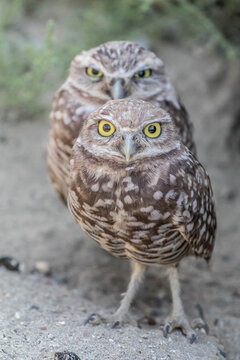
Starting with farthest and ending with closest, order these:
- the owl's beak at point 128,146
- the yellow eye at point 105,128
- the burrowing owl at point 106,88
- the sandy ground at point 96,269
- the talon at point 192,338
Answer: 1. the burrowing owl at point 106,88
2. the talon at point 192,338
3. the sandy ground at point 96,269
4. the yellow eye at point 105,128
5. the owl's beak at point 128,146

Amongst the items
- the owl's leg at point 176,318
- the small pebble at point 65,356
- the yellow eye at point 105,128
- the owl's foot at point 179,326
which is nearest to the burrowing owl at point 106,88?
the yellow eye at point 105,128

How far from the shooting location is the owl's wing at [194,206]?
3.20 m

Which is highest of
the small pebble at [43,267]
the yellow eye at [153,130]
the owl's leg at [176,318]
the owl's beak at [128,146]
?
the yellow eye at [153,130]

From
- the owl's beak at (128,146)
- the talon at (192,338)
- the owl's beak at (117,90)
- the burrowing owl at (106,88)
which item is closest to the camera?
the owl's beak at (128,146)

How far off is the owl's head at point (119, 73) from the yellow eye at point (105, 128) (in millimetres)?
768

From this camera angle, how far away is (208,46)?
21.7 feet

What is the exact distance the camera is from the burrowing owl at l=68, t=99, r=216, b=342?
304 centimetres

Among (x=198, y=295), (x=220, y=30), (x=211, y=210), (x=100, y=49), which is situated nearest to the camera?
(x=211, y=210)

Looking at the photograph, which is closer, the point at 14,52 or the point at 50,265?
the point at 50,265

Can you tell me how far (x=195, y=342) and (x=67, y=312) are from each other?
2.60 feet

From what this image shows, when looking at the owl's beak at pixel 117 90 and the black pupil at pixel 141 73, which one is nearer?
the owl's beak at pixel 117 90

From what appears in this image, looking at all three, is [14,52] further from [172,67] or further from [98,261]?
[98,261]

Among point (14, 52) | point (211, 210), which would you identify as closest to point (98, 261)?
point (211, 210)

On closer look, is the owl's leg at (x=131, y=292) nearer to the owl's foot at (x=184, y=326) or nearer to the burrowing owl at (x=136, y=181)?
the owl's foot at (x=184, y=326)
